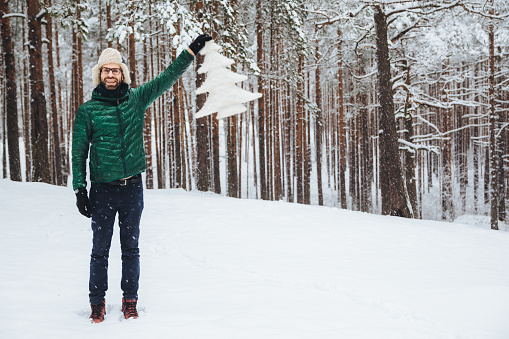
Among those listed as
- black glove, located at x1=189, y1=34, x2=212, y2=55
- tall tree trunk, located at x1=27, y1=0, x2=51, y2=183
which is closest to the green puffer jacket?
black glove, located at x1=189, y1=34, x2=212, y2=55

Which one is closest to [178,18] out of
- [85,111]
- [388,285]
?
[85,111]

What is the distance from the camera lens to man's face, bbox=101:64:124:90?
3.47m

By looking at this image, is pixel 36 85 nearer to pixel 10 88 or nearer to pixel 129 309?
pixel 10 88

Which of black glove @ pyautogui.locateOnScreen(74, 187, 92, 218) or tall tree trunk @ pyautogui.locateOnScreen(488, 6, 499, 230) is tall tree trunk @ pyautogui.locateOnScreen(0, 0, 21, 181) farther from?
tall tree trunk @ pyautogui.locateOnScreen(488, 6, 499, 230)

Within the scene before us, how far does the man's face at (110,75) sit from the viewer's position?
347cm

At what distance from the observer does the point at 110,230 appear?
353 cm

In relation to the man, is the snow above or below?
below

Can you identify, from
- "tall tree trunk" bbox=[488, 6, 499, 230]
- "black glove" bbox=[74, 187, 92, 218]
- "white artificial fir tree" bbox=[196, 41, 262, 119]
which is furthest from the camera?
"tall tree trunk" bbox=[488, 6, 499, 230]

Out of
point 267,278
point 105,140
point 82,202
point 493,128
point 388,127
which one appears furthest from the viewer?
point 493,128

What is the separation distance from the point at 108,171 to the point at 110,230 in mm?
565

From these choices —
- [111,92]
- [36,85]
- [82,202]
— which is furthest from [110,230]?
[36,85]

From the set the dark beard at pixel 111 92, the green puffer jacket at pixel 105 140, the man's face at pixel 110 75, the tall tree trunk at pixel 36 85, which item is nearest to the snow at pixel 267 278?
the green puffer jacket at pixel 105 140

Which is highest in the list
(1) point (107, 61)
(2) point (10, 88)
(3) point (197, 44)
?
(2) point (10, 88)

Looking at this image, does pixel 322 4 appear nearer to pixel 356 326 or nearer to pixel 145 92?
pixel 145 92
